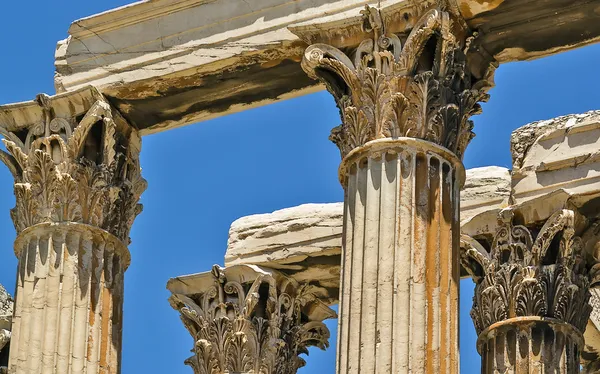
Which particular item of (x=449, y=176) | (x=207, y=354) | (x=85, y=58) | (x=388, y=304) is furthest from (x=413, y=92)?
(x=207, y=354)

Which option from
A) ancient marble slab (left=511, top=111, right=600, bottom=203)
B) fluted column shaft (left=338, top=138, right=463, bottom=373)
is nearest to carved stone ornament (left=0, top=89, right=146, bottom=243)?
fluted column shaft (left=338, top=138, right=463, bottom=373)

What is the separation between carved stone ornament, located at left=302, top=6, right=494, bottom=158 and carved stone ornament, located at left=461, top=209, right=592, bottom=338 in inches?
176

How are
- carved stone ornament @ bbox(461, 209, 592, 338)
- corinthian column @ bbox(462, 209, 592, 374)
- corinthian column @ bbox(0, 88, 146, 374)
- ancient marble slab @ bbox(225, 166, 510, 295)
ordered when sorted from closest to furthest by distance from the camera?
1. corinthian column @ bbox(0, 88, 146, 374)
2. corinthian column @ bbox(462, 209, 592, 374)
3. carved stone ornament @ bbox(461, 209, 592, 338)
4. ancient marble slab @ bbox(225, 166, 510, 295)

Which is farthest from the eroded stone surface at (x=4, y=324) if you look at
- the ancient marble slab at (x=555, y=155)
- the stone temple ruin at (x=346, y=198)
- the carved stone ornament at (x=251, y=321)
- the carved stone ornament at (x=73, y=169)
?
the ancient marble slab at (x=555, y=155)

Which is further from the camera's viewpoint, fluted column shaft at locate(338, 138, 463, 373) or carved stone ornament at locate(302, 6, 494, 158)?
carved stone ornament at locate(302, 6, 494, 158)

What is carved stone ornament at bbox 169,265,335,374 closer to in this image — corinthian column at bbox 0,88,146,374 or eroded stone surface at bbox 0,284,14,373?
eroded stone surface at bbox 0,284,14,373

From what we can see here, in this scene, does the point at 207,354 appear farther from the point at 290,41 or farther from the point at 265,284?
the point at 290,41

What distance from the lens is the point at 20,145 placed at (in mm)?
34812

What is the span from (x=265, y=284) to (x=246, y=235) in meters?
1.53

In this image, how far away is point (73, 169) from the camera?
34.3 meters

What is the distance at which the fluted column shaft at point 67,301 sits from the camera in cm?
3341

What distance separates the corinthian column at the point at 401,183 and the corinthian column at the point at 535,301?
14.3 ft

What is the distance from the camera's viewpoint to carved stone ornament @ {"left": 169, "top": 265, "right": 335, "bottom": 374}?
3816cm

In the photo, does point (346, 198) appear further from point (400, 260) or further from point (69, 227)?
point (69, 227)
